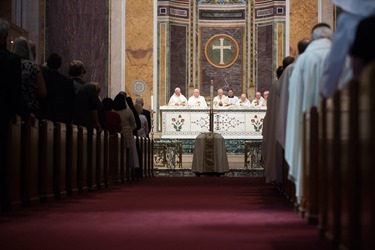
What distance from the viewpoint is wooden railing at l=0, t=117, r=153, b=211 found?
7.58 meters

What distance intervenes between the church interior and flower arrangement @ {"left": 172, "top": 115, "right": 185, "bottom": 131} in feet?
0.09

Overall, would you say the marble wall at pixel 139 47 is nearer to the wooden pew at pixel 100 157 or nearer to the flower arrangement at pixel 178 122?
the flower arrangement at pixel 178 122

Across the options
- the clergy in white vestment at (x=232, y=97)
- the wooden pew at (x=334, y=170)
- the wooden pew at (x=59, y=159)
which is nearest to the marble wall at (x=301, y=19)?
the clergy in white vestment at (x=232, y=97)

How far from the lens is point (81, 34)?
20938mm

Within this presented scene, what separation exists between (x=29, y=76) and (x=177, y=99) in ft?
43.8

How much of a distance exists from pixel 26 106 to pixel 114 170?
6.10 metres

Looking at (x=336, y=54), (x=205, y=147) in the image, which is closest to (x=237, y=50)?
(x=205, y=147)

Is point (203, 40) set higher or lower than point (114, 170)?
higher

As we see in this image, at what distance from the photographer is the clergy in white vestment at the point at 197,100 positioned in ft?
70.0

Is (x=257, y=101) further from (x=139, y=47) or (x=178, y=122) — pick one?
(x=139, y=47)

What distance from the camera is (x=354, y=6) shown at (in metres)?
4.53

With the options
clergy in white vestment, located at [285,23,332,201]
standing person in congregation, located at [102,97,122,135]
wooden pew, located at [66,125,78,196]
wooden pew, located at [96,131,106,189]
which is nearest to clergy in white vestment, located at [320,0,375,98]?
clergy in white vestment, located at [285,23,332,201]

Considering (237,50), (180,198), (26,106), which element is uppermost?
(237,50)

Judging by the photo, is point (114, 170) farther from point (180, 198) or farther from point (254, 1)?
point (254, 1)
